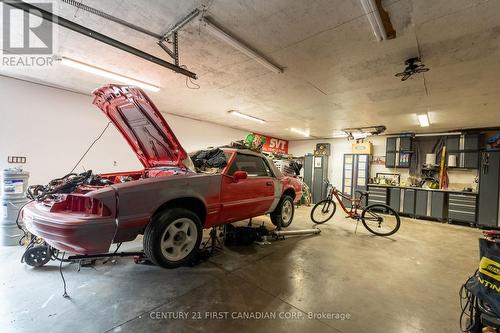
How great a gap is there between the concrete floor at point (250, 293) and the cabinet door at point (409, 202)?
3.83 m

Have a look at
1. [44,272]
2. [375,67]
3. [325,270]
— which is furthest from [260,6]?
[44,272]

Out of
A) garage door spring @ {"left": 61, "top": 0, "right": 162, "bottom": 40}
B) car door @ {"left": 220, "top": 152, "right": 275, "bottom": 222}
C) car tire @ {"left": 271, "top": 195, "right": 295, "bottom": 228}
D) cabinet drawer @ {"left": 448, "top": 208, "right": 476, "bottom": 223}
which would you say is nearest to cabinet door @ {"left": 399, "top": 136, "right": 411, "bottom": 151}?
cabinet drawer @ {"left": 448, "top": 208, "right": 476, "bottom": 223}

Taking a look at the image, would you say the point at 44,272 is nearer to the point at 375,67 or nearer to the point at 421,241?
the point at 375,67

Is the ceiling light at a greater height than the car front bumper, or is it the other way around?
the ceiling light

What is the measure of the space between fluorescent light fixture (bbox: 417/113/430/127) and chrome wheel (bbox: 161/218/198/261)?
5870mm

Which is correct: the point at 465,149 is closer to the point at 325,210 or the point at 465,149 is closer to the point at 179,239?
the point at 325,210

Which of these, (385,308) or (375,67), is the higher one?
(375,67)

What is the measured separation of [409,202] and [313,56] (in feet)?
21.2

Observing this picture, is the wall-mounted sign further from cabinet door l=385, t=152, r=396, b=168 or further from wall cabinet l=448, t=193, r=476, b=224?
wall cabinet l=448, t=193, r=476, b=224

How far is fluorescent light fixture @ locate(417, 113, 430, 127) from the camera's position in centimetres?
542

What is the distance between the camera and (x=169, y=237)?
2.46 meters

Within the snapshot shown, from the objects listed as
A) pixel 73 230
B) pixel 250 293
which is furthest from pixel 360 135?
pixel 73 230

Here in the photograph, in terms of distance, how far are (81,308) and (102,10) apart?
2790 mm

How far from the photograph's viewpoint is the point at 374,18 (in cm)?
211
